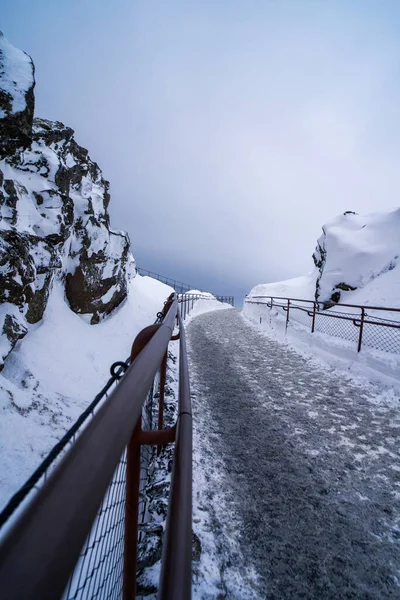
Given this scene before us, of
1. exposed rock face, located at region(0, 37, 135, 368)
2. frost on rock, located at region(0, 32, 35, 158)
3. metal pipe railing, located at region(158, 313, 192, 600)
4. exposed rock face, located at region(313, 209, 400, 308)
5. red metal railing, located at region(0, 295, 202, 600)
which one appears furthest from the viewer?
exposed rock face, located at region(313, 209, 400, 308)

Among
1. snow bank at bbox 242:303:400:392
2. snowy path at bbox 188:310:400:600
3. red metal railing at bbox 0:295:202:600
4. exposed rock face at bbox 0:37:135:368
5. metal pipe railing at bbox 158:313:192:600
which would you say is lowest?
snowy path at bbox 188:310:400:600

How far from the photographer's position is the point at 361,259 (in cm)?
1366

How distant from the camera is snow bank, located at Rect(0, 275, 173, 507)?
9.08ft

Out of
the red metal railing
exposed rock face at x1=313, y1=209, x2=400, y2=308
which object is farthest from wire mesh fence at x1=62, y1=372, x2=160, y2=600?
exposed rock face at x1=313, y1=209, x2=400, y2=308

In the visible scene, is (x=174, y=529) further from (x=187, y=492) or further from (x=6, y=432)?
(x=6, y=432)

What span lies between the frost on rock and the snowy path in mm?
5627

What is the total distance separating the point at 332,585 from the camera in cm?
179

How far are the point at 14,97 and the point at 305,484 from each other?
742 centimetres

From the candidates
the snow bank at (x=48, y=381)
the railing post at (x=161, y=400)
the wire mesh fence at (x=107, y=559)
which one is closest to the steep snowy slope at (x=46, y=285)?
the snow bank at (x=48, y=381)

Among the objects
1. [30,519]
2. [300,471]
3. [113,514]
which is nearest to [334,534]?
[300,471]

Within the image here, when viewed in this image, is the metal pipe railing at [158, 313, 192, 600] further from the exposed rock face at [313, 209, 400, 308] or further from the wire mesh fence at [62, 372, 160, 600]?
the exposed rock face at [313, 209, 400, 308]

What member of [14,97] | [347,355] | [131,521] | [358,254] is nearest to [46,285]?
[14,97]

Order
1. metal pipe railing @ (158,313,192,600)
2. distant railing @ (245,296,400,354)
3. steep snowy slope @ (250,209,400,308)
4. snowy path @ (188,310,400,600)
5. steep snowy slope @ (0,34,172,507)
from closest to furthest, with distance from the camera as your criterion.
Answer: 1. metal pipe railing @ (158,313,192,600)
2. snowy path @ (188,310,400,600)
3. steep snowy slope @ (0,34,172,507)
4. distant railing @ (245,296,400,354)
5. steep snowy slope @ (250,209,400,308)

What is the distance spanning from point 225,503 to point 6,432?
226 centimetres
